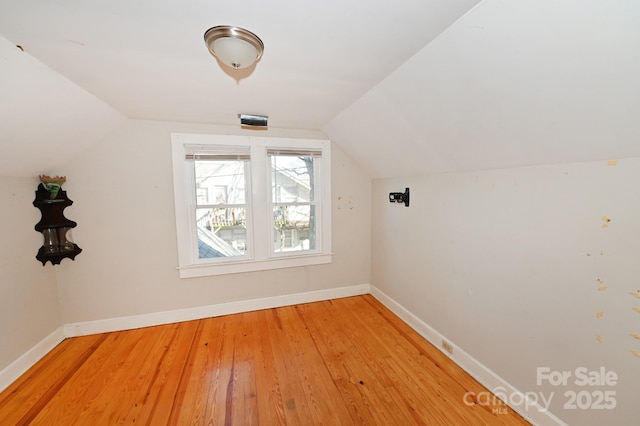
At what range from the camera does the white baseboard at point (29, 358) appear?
181 cm

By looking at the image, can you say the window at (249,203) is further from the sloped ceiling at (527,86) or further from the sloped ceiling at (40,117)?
the sloped ceiling at (527,86)

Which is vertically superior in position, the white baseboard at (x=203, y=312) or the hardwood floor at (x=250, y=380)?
the white baseboard at (x=203, y=312)

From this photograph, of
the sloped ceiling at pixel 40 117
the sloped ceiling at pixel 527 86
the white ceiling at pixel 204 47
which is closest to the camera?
the sloped ceiling at pixel 527 86

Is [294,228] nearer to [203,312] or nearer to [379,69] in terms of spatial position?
[203,312]

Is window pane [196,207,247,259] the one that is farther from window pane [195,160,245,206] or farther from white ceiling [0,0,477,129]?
white ceiling [0,0,477,129]

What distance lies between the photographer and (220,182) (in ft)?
9.16

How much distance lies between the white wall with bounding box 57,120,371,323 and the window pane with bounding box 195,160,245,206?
0.29 metres

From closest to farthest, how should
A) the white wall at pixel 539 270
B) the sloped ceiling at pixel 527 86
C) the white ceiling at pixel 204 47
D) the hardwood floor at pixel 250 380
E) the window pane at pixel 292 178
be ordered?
the sloped ceiling at pixel 527 86 → the white ceiling at pixel 204 47 → the white wall at pixel 539 270 → the hardwood floor at pixel 250 380 → the window pane at pixel 292 178

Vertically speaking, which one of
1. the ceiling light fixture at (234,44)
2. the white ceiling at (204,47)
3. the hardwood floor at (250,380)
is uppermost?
the white ceiling at (204,47)

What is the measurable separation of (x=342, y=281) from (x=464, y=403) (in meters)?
1.80

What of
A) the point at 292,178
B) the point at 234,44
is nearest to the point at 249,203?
the point at 292,178

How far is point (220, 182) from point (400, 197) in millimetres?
1991

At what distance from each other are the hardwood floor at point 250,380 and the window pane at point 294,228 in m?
0.91

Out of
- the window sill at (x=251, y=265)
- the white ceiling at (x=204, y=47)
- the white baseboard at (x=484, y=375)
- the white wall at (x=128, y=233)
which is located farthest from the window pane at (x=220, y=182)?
the white baseboard at (x=484, y=375)
